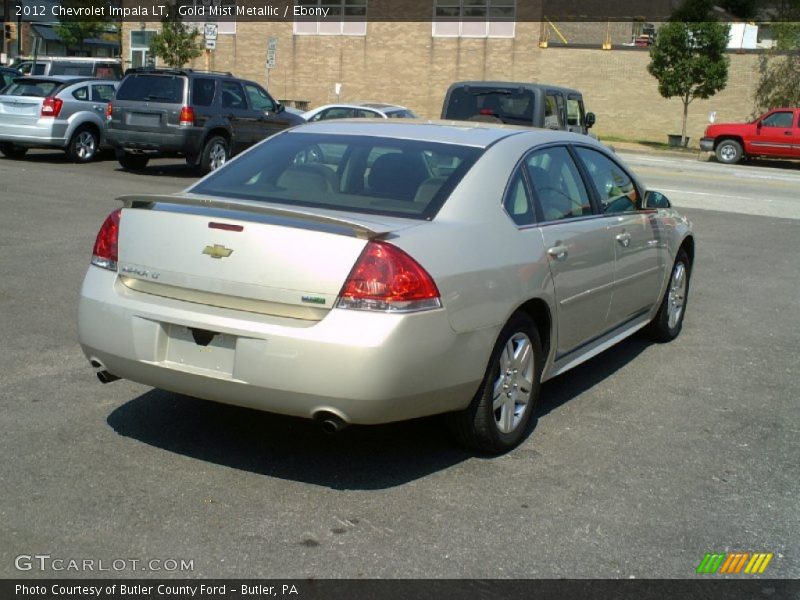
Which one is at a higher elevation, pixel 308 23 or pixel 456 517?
pixel 308 23

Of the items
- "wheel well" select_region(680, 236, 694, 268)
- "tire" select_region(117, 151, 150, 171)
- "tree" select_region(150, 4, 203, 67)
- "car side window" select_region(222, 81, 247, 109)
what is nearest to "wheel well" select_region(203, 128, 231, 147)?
"car side window" select_region(222, 81, 247, 109)

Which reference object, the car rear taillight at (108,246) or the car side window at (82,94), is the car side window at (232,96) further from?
the car rear taillight at (108,246)

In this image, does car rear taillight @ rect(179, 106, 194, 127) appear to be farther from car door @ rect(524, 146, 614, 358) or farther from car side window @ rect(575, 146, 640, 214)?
car door @ rect(524, 146, 614, 358)

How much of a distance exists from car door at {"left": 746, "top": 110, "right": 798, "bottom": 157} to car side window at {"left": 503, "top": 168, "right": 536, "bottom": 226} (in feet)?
92.1

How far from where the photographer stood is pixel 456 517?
435cm

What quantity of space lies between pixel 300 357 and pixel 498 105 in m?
12.7

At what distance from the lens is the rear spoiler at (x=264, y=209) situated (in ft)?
14.6

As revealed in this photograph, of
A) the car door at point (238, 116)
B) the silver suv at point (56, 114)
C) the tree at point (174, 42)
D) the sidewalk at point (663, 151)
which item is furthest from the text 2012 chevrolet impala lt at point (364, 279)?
the tree at point (174, 42)

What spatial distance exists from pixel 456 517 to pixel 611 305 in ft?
7.72

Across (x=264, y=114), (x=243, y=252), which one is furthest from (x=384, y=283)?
(x=264, y=114)

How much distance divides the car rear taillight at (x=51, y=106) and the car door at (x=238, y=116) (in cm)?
329

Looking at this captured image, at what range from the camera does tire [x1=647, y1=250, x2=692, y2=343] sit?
25.0ft

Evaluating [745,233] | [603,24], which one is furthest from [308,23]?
[745,233]
